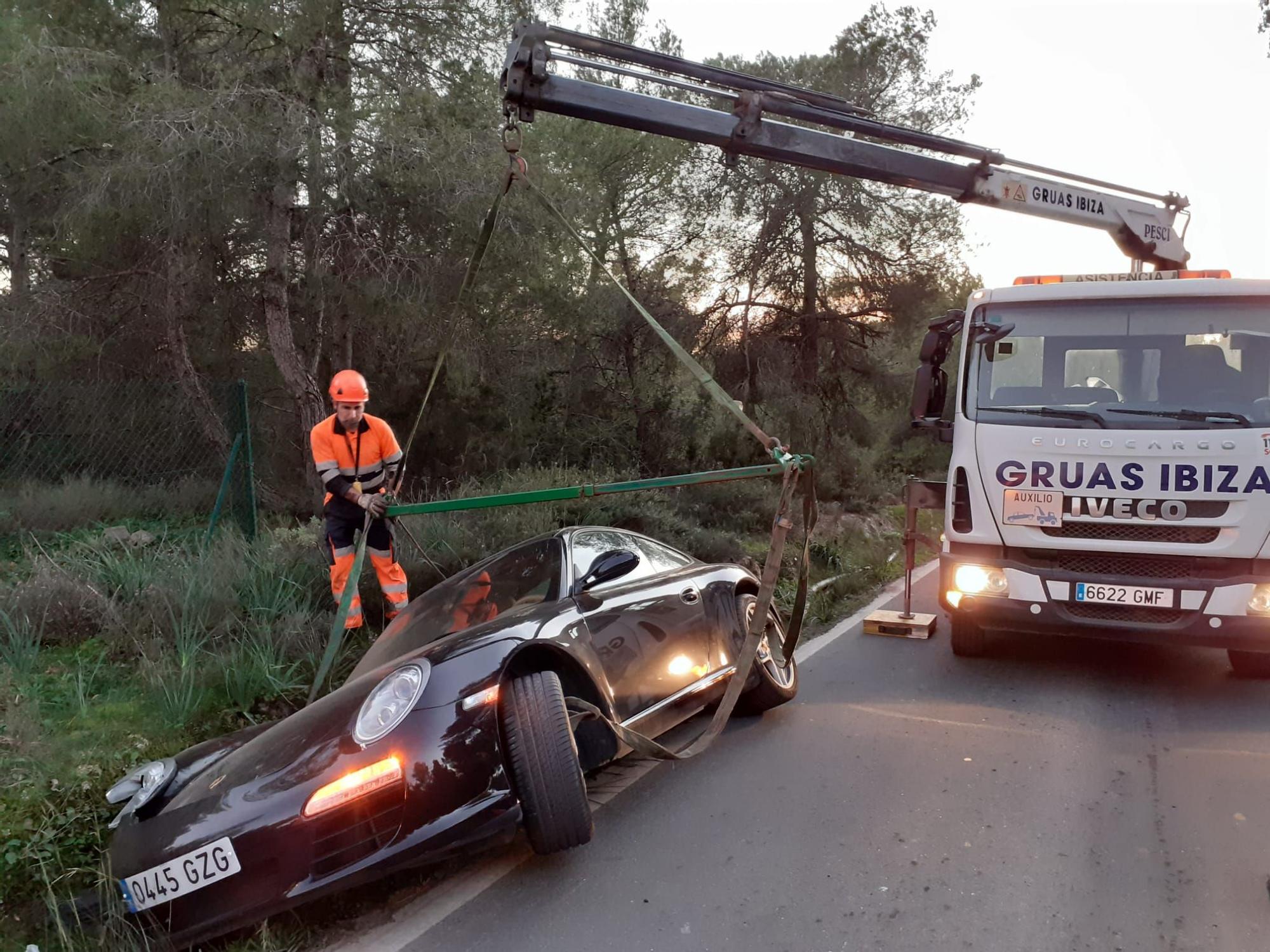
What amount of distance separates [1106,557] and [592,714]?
3711mm

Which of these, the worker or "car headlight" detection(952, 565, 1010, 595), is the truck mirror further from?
the worker

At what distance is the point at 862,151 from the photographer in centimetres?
651

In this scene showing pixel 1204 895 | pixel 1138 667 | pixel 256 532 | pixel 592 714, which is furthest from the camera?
pixel 256 532

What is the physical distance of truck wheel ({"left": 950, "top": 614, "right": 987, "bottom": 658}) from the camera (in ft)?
21.4

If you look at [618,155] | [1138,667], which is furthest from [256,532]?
[618,155]

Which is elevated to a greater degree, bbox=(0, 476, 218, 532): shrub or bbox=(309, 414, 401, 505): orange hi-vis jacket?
bbox=(309, 414, 401, 505): orange hi-vis jacket

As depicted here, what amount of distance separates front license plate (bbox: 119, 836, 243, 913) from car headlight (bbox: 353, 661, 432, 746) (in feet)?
1.80

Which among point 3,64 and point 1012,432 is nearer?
point 1012,432

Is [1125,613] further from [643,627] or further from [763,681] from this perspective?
[643,627]

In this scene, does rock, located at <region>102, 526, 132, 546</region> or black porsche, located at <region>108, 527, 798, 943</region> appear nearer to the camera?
black porsche, located at <region>108, 527, 798, 943</region>

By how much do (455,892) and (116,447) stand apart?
7.57 m

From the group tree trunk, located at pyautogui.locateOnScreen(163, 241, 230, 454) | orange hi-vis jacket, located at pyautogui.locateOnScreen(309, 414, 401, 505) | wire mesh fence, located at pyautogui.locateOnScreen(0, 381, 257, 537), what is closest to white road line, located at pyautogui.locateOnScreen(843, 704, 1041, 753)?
orange hi-vis jacket, located at pyautogui.locateOnScreen(309, 414, 401, 505)

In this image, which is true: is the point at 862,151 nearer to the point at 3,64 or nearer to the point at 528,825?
the point at 528,825

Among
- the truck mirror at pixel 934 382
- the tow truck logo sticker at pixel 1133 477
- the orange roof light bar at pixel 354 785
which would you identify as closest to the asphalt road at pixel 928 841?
the orange roof light bar at pixel 354 785
